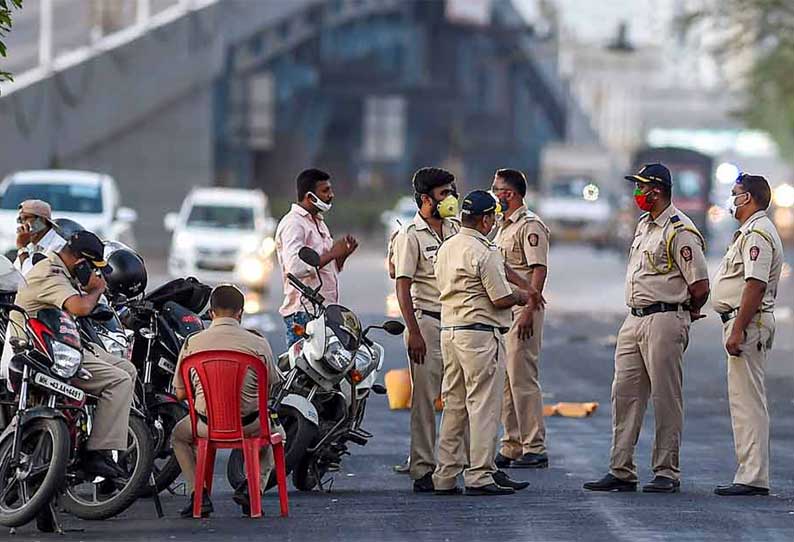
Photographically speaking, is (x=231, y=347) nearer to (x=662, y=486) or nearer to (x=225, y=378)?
(x=225, y=378)

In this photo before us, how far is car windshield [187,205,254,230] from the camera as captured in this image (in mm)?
35719

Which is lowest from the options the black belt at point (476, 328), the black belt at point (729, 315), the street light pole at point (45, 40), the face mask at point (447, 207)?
the black belt at point (476, 328)

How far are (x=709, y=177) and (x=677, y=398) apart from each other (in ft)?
188

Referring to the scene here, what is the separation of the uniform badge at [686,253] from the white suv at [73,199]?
18.4m

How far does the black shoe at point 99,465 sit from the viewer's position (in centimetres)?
1055

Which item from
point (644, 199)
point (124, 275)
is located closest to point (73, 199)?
point (124, 275)

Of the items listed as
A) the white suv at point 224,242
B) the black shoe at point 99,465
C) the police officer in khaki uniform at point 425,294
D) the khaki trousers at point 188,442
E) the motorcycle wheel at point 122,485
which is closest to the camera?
the black shoe at point 99,465

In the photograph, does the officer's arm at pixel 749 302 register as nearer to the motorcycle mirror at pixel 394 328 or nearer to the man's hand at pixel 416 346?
the man's hand at pixel 416 346

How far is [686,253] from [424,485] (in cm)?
207

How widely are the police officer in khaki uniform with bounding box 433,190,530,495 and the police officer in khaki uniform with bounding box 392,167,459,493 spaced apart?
0.27 metres

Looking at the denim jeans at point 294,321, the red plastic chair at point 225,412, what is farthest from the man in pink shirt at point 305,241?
the red plastic chair at point 225,412

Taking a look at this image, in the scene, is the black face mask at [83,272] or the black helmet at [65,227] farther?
the black helmet at [65,227]

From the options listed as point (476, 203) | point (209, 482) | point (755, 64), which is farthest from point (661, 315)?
point (755, 64)

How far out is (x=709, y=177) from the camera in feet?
225
